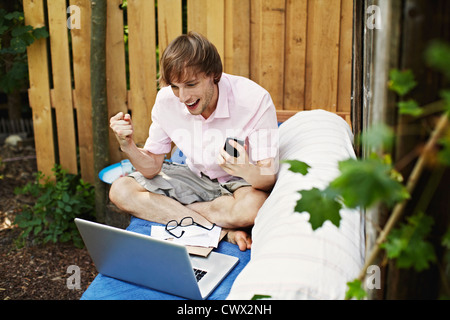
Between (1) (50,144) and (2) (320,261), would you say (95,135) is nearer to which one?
(1) (50,144)

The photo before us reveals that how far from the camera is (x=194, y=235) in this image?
7.16ft

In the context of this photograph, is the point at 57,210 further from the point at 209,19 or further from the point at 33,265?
the point at 209,19

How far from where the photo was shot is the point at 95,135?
10.5 feet

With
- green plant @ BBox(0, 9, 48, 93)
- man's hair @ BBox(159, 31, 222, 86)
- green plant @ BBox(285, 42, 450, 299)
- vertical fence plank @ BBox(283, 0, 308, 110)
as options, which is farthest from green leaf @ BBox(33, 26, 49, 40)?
green plant @ BBox(285, 42, 450, 299)

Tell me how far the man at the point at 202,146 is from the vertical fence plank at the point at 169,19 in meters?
0.80

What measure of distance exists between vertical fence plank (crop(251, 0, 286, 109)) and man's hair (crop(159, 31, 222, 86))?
0.90 meters

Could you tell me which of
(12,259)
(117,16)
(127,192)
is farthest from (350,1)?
(12,259)

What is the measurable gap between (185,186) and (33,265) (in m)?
1.15

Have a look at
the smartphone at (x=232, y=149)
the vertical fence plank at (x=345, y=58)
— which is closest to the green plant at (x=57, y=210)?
the smartphone at (x=232, y=149)

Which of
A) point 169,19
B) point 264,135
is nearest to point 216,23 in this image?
point 169,19

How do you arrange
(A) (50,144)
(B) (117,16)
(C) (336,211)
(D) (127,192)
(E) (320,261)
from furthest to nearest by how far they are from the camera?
(A) (50,144)
(B) (117,16)
(D) (127,192)
(E) (320,261)
(C) (336,211)

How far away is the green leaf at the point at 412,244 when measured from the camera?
780 millimetres

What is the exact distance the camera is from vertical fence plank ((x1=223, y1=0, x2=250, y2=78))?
3.04m

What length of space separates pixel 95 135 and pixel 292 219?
2.13 m
